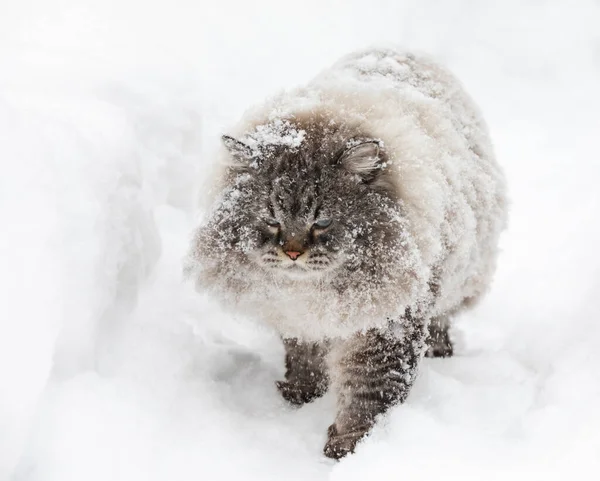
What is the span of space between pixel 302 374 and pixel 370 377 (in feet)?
1.94

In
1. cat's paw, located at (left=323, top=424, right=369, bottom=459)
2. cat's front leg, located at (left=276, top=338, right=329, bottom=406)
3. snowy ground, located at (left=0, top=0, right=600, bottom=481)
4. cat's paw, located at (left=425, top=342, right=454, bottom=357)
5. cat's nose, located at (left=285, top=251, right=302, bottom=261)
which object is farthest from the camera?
cat's paw, located at (left=425, top=342, right=454, bottom=357)

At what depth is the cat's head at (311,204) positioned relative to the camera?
8.96 feet

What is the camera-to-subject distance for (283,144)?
9.27ft

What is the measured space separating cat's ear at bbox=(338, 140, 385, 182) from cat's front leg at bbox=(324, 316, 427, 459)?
710 mm

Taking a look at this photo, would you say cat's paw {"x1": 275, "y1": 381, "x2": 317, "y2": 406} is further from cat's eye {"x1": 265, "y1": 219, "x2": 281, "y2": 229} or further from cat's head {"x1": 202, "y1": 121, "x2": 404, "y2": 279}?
cat's eye {"x1": 265, "y1": 219, "x2": 281, "y2": 229}

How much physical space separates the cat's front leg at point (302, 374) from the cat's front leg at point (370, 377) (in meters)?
0.36

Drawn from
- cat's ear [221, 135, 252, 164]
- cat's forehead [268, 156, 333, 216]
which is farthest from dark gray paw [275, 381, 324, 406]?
cat's ear [221, 135, 252, 164]

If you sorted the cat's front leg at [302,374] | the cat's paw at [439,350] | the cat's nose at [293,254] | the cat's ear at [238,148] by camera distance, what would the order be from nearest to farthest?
1. the cat's nose at [293,254]
2. the cat's ear at [238,148]
3. the cat's front leg at [302,374]
4. the cat's paw at [439,350]

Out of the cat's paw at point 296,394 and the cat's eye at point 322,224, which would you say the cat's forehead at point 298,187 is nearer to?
the cat's eye at point 322,224

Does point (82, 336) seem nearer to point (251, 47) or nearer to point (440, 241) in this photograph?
point (440, 241)

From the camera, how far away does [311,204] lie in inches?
108

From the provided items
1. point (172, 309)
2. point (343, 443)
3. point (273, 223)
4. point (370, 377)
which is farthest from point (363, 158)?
A: point (172, 309)

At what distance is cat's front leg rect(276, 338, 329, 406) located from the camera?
3.43 meters

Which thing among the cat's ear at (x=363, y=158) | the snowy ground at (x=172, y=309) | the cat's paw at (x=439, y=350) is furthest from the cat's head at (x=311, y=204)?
the cat's paw at (x=439, y=350)
